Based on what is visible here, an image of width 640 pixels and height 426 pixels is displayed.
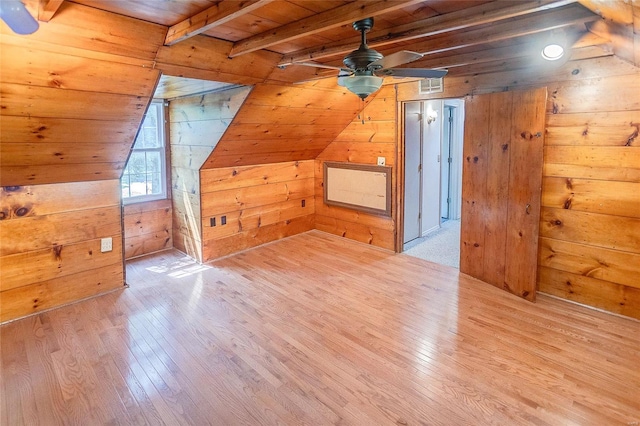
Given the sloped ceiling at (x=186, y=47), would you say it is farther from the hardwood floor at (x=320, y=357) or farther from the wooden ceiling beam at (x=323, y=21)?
the hardwood floor at (x=320, y=357)

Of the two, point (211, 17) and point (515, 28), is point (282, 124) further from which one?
point (515, 28)

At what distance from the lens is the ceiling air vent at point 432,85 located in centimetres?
392

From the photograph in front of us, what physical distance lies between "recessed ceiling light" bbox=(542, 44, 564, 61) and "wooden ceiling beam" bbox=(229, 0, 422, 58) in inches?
54.7

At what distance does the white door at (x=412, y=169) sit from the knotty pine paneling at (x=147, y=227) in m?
3.06

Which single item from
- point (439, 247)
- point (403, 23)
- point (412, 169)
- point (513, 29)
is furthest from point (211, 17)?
point (439, 247)

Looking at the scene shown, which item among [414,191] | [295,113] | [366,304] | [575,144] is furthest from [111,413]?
[414,191]

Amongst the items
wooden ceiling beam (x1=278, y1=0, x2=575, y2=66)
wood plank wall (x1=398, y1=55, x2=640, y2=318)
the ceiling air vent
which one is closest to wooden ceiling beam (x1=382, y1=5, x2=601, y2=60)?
wooden ceiling beam (x1=278, y1=0, x2=575, y2=66)

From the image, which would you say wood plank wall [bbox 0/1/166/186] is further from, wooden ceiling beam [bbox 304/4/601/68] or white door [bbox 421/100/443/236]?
white door [bbox 421/100/443/236]

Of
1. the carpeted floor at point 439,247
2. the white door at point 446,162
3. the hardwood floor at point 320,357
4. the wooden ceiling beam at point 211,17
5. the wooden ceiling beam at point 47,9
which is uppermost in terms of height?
the wooden ceiling beam at point 211,17

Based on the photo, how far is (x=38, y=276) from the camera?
3199 mm

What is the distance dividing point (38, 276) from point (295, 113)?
284 centimetres

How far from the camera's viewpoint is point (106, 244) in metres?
3.59

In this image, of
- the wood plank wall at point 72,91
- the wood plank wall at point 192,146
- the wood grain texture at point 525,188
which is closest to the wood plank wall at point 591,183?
the wood grain texture at point 525,188

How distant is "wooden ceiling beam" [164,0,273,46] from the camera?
184cm
